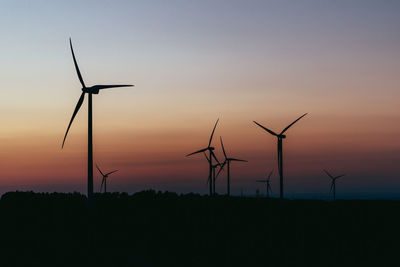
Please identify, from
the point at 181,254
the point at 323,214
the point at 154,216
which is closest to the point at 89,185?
the point at 154,216

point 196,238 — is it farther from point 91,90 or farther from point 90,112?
point 91,90

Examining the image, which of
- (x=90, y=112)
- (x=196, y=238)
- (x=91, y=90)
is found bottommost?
(x=196, y=238)

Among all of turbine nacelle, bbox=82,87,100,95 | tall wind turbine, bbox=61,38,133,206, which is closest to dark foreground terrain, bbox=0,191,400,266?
tall wind turbine, bbox=61,38,133,206

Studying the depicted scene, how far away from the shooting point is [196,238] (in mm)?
61562

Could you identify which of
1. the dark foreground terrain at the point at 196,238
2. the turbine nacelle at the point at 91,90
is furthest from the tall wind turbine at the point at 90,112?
the dark foreground terrain at the point at 196,238

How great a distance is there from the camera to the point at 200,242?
59.3 m

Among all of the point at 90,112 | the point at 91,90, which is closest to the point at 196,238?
the point at 90,112

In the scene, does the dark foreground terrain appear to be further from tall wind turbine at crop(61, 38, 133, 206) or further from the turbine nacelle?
the turbine nacelle

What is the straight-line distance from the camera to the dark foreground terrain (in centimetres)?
5169

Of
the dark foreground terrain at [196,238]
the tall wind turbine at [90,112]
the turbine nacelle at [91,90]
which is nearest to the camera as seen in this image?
the dark foreground terrain at [196,238]

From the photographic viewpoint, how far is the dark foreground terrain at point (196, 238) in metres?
51.7

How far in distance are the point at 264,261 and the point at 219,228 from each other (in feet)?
56.2

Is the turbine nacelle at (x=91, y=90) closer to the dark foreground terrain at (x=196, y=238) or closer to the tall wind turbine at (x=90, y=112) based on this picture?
the tall wind turbine at (x=90, y=112)

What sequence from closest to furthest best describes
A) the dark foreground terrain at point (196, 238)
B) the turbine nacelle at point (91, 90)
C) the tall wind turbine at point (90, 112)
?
the dark foreground terrain at point (196, 238) → the tall wind turbine at point (90, 112) → the turbine nacelle at point (91, 90)
